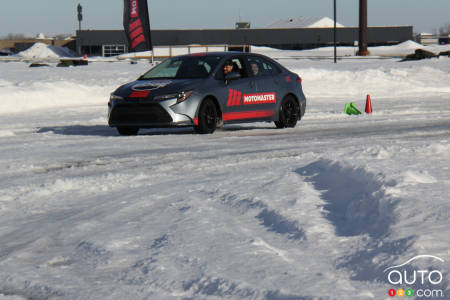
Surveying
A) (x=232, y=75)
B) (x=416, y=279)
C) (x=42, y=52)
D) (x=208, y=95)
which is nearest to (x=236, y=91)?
(x=232, y=75)

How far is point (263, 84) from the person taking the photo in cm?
1405

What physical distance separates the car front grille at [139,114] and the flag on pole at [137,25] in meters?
19.4

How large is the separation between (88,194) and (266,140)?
509 centimetres

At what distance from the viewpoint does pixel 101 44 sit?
99.4 m

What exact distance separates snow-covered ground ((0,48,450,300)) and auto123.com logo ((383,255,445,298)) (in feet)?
0.09

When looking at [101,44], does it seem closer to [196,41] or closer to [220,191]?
[196,41]

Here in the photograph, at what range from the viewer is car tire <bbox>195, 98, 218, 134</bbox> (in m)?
12.7

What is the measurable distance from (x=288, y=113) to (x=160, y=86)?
9.33 ft

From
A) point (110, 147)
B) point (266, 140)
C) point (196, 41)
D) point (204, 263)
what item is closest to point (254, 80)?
point (266, 140)

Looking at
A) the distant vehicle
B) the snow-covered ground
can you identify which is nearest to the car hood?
the distant vehicle

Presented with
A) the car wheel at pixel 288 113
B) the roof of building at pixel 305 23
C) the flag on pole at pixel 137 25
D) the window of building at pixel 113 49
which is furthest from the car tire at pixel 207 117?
the roof of building at pixel 305 23

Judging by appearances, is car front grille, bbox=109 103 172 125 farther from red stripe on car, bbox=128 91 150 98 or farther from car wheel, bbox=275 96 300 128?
car wheel, bbox=275 96 300 128

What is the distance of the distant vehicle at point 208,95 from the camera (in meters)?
12.5

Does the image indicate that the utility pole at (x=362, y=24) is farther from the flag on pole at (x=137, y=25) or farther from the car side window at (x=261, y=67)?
the car side window at (x=261, y=67)
